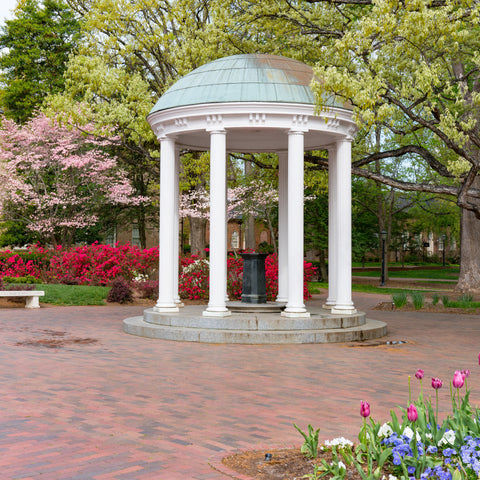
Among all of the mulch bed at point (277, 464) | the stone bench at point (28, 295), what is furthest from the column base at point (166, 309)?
the mulch bed at point (277, 464)

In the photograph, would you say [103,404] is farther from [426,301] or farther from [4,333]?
[426,301]

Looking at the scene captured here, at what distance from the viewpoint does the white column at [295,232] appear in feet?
43.6

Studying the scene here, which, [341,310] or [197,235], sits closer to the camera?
[341,310]

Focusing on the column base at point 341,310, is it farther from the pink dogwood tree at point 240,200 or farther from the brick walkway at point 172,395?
the pink dogwood tree at point 240,200

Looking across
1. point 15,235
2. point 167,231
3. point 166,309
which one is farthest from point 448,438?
point 15,235

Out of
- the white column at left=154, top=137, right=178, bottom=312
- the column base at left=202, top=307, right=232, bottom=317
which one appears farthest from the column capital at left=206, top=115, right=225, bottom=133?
the column base at left=202, top=307, right=232, bottom=317

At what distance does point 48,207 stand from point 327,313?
2127 cm

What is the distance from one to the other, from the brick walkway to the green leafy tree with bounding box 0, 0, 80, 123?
2424 cm

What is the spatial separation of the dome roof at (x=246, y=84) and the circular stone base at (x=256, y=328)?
4.58 meters

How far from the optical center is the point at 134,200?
110 ft

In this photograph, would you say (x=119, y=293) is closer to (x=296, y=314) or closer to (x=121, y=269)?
(x=121, y=269)

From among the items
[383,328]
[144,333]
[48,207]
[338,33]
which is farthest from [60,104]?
[383,328]

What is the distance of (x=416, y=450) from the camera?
4.25 m

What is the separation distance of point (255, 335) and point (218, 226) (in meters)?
2.59
